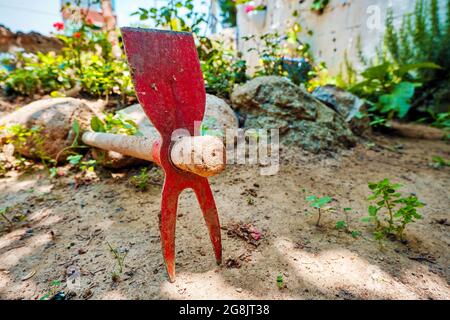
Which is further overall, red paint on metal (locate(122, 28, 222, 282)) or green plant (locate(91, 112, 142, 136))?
green plant (locate(91, 112, 142, 136))

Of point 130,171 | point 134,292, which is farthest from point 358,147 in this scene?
point 134,292

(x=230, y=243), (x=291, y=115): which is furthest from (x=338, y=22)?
(x=230, y=243)

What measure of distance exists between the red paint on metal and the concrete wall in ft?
13.0

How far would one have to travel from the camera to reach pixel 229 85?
10.1 ft

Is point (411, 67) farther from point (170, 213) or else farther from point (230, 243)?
point (170, 213)

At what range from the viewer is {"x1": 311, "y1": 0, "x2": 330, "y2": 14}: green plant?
16.2 feet

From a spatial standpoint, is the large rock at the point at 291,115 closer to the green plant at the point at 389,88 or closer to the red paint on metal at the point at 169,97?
the green plant at the point at 389,88

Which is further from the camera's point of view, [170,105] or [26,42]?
[26,42]

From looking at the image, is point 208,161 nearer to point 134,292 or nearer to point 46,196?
point 134,292

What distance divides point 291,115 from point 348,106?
0.99 m

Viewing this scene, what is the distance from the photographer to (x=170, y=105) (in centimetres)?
109

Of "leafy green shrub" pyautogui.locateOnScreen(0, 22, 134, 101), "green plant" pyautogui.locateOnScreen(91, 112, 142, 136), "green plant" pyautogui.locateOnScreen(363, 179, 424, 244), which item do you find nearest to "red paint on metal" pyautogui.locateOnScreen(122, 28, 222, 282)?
"green plant" pyautogui.locateOnScreen(363, 179, 424, 244)

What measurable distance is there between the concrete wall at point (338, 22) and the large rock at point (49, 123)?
3.62 meters

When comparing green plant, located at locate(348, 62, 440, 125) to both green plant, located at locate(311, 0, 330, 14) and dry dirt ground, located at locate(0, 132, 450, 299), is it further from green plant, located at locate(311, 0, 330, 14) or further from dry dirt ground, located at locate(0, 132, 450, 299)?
green plant, located at locate(311, 0, 330, 14)
